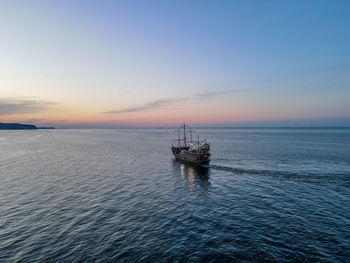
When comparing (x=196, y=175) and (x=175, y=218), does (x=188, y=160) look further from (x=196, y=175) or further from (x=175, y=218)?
(x=175, y=218)

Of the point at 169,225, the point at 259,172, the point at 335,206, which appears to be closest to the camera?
the point at 169,225

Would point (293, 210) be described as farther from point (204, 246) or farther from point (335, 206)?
point (204, 246)

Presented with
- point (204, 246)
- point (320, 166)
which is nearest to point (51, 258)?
point (204, 246)

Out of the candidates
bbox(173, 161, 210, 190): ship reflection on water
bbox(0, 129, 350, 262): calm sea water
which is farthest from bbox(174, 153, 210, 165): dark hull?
bbox(0, 129, 350, 262): calm sea water

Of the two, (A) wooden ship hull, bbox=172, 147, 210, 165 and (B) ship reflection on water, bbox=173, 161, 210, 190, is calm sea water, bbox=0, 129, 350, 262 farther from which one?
(A) wooden ship hull, bbox=172, 147, 210, 165

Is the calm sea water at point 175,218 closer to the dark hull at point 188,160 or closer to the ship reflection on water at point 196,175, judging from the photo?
the ship reflection on water at point 196,175

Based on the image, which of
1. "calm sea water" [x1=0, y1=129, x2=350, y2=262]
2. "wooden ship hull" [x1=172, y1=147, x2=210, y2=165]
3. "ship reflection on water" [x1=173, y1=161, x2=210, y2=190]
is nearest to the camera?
"calm sea water" [x1=0, y1=129, x2=350, y2=262]

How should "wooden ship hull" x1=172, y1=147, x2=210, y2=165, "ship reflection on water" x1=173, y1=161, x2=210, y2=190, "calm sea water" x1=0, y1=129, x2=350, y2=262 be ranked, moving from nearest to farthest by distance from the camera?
"calm sea water" x1=0, y1=129, x2=350, y2=262 < "ship reflection on water" x1=173, y1=161, x2=210, y2=190 < "wooden ship hull" x1=172, y1=147, x2=210, y2=165

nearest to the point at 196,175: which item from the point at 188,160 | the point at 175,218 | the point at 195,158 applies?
the point at 195,158
